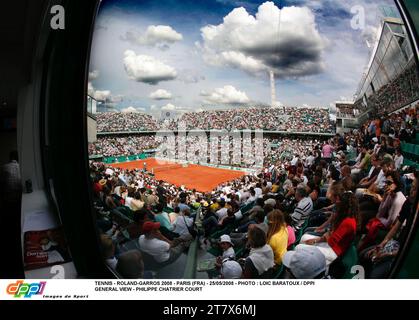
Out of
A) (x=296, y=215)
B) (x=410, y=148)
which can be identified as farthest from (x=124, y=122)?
(x=410, y=148)

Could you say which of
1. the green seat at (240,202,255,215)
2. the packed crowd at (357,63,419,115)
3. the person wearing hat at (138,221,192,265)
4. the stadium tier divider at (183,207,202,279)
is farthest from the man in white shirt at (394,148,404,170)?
the person wearing hat at (138,221,192,265)

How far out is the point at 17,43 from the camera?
1530 millimetres

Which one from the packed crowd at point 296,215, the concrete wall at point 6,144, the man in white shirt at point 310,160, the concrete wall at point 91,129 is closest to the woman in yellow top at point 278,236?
the packed crowd at point 296,215

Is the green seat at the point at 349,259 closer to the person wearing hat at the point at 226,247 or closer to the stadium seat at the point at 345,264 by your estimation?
the stadium seat at the point at 345,264

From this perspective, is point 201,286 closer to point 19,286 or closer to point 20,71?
point 19,286

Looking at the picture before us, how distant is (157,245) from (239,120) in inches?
37.6

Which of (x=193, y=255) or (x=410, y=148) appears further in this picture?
(x=193, y=255)

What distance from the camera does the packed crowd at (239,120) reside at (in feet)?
5.43

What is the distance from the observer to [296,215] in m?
1.59

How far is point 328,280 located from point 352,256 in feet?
Answer: 0.62

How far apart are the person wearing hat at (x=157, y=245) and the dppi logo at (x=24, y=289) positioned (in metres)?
0.59

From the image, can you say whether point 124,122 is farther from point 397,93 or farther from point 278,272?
point 397,93

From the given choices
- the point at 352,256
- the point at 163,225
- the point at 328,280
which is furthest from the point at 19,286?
the point at 352,256
